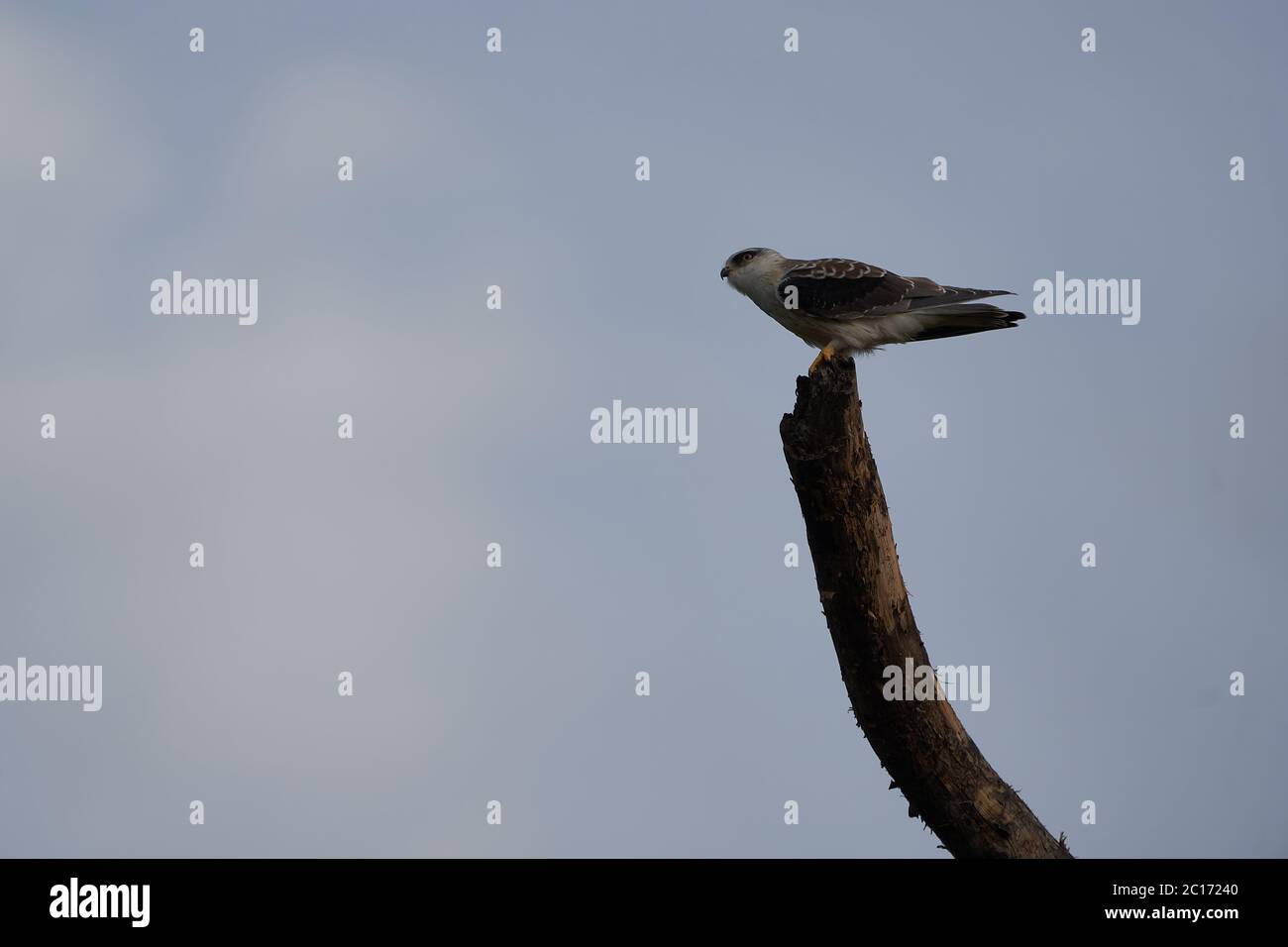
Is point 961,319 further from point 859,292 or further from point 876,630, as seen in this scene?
point 876,630

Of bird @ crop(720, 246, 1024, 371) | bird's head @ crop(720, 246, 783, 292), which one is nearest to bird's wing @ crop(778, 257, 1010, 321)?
bird @ crop(720, 246, 1024, 371)

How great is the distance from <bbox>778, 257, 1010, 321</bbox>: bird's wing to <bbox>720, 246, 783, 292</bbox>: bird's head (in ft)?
2.03

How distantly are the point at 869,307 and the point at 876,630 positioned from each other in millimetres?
3601

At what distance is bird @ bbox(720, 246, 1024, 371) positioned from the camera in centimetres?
920

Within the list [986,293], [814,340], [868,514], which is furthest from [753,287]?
[868,514]

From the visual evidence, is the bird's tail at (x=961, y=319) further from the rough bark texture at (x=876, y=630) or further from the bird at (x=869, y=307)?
the rough bark texture at (x=876, y=630)

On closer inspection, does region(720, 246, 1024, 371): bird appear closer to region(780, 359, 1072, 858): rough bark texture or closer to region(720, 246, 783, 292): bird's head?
region(720, 246, 783, 292): bird's head

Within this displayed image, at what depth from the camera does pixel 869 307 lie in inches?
370

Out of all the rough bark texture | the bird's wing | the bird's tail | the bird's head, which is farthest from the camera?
the bird's head

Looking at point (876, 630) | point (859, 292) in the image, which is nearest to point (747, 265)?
point (859, 292)

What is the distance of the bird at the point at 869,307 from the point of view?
9195mm
